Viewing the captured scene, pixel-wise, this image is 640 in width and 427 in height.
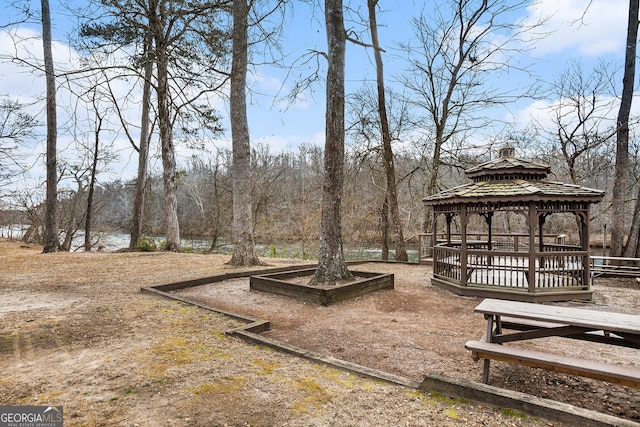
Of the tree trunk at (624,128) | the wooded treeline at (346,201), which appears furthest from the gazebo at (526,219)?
the wooded treeline at (346,201)

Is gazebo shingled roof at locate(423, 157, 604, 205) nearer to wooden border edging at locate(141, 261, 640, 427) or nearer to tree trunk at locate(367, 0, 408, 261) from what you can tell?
tree trunk at locate(367, 0, 408, 261)

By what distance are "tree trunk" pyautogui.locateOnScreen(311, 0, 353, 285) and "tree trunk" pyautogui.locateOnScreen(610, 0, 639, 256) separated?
29.9 ft

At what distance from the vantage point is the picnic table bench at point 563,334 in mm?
2752

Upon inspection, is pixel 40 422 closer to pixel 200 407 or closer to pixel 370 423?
pixel 200 407

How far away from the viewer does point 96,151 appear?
17.9 meters

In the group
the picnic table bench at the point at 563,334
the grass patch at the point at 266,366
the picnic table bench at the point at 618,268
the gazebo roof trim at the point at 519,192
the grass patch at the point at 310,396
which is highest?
the gazebo roof trim at the point at 519,192

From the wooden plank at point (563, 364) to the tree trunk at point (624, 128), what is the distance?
34.6ft

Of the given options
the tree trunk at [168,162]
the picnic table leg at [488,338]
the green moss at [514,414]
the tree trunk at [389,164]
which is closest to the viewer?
the green moss at [514,414]

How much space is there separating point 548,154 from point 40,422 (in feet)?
65.7

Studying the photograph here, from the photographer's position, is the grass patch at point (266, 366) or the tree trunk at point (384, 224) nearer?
the grass patch at point (266, 366)

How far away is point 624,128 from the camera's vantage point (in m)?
10.5

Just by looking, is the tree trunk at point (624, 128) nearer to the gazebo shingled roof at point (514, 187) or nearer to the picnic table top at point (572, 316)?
the gazebo shingled roof at point (514, 187)

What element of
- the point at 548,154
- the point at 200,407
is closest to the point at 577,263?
the point at 200,407

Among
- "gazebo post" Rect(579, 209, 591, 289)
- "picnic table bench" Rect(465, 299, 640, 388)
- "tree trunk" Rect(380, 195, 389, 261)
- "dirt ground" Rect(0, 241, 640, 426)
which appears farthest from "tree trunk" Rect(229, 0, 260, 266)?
"tree trunk" Rect(380, 195, 389, 261)
